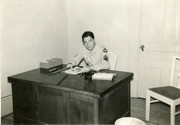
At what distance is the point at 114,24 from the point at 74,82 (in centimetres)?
186

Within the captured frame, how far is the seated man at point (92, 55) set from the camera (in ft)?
10.6

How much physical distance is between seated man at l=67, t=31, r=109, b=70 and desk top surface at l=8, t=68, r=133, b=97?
35 centimetres

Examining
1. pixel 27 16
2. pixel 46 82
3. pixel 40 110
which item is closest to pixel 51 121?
pixel 40 110

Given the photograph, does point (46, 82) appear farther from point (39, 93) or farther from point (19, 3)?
point (19, 3)

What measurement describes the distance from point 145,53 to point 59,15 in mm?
1794

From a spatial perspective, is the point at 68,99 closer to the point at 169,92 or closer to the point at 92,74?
the point at 92,74

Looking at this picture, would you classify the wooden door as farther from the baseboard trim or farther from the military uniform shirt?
the baseboard trim

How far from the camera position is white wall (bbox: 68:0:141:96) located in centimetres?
403

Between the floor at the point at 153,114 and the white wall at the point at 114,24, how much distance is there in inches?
16.9

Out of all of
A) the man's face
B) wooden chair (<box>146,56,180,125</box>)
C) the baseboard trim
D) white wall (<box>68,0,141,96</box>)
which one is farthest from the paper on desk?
white wall (<box>68,0,141,96</box>)

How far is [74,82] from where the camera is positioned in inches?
107

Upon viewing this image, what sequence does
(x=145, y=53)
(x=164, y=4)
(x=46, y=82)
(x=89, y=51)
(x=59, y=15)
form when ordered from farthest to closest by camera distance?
1. (x=59, y=15)
2. (x=145, y=53)
3. (x=164, y=4)
4. (x=89, y=51)
5. (x=46, y=82)

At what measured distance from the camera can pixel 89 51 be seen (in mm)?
3439

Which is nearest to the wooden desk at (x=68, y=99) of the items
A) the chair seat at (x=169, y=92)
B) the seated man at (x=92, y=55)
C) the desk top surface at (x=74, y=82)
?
the desk top surface at (x=74, y=82)
